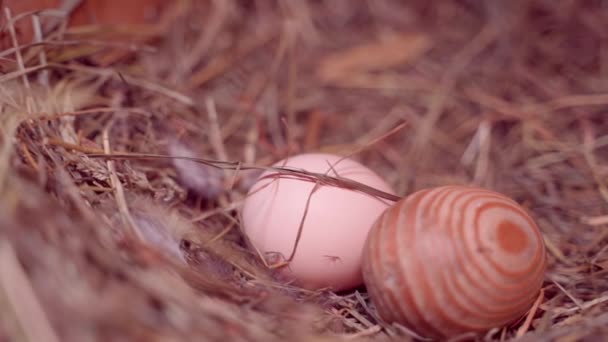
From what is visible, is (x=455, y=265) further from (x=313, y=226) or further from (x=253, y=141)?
(x=253, y=141)

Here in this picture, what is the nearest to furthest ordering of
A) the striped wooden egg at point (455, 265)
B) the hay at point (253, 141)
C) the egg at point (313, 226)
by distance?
the hay at point (253, 141) → the striped wooden egg at point (455, 265) → the egg at point (313, 226)

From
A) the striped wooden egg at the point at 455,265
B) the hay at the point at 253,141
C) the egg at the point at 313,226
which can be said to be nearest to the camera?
the hay at the point at 253,141

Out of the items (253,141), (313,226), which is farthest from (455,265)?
(253,141)

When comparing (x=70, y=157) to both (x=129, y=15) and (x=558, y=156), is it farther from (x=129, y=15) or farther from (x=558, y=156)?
(x=558, y=156)

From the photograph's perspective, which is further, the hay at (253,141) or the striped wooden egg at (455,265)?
the striped wooden egg at (455,265)

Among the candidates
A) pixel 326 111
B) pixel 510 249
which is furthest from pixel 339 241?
pixel 326 111
